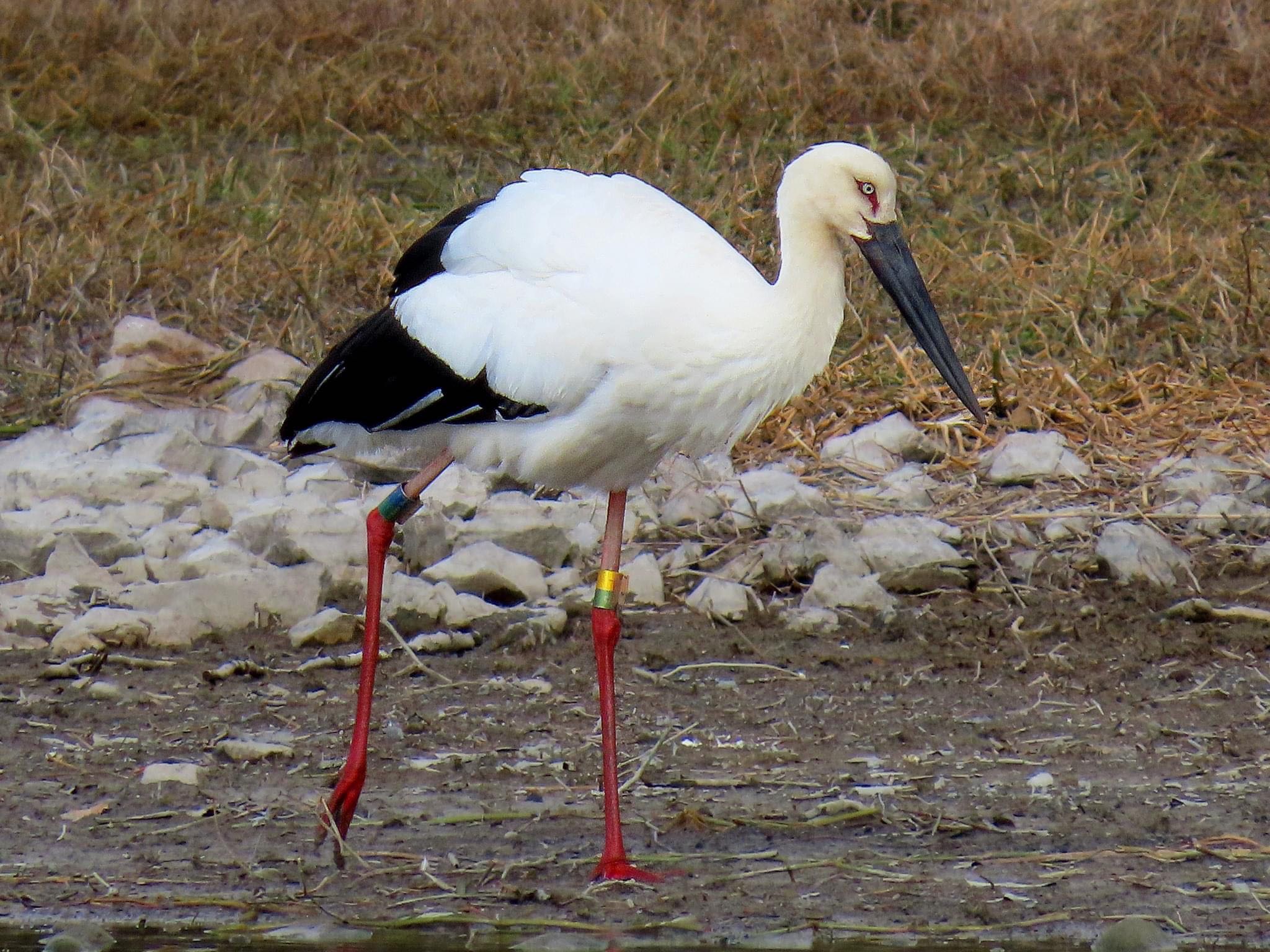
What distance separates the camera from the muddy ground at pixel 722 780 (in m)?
3.25

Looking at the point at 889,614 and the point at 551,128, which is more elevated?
the point at 551,128

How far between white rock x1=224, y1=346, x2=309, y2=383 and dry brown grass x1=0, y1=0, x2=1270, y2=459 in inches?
7.2

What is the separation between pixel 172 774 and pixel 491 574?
1136 mm

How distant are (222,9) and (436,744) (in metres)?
5.46

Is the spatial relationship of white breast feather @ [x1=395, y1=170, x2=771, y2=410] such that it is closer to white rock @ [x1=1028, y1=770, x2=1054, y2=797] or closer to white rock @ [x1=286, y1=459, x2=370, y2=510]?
white rock @ [x1=1028, y1=770, x2=1054, y2=797]

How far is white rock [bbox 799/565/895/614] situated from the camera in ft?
15.3

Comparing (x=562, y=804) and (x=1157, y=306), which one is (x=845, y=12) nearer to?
(x=1157, y=306)

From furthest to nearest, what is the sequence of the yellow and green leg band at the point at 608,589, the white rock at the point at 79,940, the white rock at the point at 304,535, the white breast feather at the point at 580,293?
1. the white rock at the point at 304,535
2. the yellow and green leg band at the point at 608,589
3. the white breast feather at the point at 580,293
4. the white rock at the point at 79,940

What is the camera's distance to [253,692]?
4309 millimetres

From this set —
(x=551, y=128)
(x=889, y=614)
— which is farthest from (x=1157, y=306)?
(x=551, y=128)

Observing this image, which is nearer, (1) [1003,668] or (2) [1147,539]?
(1) [1003,668]

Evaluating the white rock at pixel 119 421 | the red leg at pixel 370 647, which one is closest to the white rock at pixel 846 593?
the red leg at pixel 370 647

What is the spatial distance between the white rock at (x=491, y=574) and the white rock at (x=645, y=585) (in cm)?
20

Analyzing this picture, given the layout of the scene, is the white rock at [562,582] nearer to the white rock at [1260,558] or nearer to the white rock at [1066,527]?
the white rock at [1066,527]
